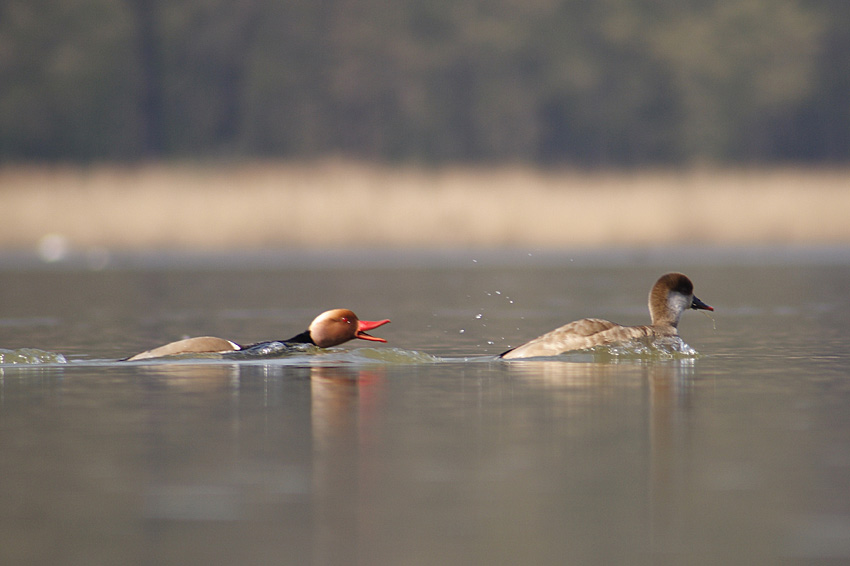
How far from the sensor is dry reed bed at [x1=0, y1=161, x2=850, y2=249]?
24109mm

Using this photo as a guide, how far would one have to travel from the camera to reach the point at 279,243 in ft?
79.1

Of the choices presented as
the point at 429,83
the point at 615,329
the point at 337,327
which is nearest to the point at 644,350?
the point at 615,329

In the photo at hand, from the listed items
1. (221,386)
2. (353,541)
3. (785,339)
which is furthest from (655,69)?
(353,541)

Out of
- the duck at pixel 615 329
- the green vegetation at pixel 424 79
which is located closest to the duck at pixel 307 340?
the duck at pixel 615 329

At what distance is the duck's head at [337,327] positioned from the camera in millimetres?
9211

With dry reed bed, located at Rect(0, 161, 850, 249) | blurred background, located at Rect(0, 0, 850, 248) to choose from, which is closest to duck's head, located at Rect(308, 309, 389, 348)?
dry reed bed, located at Rect(0, 161, 850, 249)

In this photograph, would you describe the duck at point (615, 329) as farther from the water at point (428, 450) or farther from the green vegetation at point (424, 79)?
the green vegetation at point (424, 79)

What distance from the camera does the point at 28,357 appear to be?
30.4 ft

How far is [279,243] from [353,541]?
20.0 meters

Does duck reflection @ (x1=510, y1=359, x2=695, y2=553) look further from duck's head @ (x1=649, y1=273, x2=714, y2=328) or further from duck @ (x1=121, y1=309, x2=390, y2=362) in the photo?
duck @ (x1=121, y1=309, x2=390, y2=362)

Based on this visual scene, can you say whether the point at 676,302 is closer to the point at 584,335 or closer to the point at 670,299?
the point at 670,299

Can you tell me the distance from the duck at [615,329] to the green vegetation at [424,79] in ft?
126

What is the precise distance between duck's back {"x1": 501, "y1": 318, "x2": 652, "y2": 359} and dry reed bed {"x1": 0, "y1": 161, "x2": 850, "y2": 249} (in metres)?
14.9

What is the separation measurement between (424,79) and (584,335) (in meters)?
40.7
